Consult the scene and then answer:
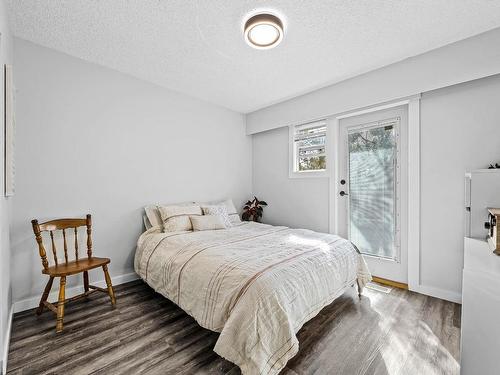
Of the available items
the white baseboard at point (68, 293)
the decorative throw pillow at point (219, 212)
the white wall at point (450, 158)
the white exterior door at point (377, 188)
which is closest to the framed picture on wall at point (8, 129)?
the white baseboard at point (68, 293)

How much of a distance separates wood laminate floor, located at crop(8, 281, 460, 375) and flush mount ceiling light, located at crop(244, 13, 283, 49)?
2513mm

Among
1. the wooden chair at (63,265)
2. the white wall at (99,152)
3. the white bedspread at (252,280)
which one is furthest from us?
the white wall at (99,152)

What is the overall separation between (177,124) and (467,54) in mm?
3287

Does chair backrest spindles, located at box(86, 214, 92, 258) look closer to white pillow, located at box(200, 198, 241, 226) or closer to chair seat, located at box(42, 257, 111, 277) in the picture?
chair seat, located at box(42, 257, 111, 277)

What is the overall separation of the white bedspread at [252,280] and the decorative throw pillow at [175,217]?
4.7 inches

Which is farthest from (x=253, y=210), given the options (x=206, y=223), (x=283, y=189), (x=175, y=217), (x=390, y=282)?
(x=390, y=282)

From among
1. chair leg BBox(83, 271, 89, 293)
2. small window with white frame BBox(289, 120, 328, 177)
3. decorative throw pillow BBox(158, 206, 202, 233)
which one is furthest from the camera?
small window with white frame BBox(289, 120, 328, 177)

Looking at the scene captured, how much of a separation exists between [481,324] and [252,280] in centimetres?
116

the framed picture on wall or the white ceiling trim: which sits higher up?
the white ceiling trim

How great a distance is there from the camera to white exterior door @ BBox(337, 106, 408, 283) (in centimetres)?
275

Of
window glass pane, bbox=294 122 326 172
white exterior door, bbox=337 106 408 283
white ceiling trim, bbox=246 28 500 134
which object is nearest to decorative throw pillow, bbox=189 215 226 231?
window glass pane, bbox=294 122 326 172

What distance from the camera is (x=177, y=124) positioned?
337cm

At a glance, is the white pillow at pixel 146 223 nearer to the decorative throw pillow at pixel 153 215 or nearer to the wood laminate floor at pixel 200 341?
the decorative throw pillow at pixel 153 215

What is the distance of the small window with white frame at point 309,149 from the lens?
3.44 m
